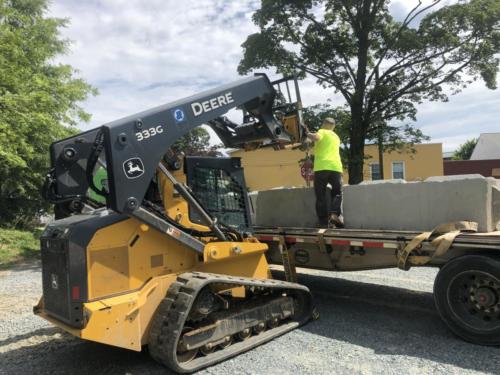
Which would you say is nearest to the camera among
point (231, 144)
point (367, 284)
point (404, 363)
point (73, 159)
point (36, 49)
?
point (404, 363)

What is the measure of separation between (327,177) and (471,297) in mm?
2621

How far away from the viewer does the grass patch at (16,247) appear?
511 inches

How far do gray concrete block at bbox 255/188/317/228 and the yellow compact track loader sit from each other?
1620 millimetres

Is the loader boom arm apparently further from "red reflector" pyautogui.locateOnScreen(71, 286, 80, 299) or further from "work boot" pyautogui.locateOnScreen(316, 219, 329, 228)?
"work boot" pyautogui.locateOnScreen(316, 219, 329, 228)

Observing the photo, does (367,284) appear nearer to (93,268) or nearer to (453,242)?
(453,242)

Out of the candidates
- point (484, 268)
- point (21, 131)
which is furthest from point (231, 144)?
point (21, 131)

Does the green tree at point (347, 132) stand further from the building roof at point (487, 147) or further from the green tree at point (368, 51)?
the building roof at point (487, 147)

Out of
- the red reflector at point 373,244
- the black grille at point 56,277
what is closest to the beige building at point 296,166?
A: the red reflector at point 373,244

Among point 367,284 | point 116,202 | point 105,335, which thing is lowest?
point 367,284

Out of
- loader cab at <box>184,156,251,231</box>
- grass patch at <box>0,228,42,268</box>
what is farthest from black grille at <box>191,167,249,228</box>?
grass patch at <box>0,228,42,268</box>

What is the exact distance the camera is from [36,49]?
13.1 m

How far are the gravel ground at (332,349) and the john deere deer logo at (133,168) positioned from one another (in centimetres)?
202

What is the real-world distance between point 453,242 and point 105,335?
12.5ft

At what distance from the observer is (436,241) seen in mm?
5148
